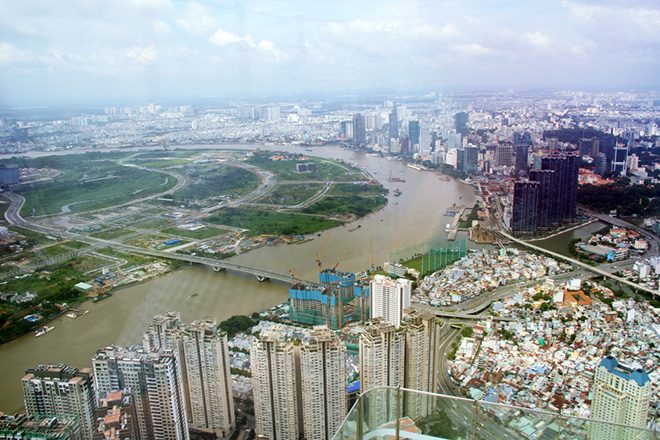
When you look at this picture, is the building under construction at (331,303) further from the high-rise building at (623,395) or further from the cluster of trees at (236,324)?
the high-rise building at (623,395)

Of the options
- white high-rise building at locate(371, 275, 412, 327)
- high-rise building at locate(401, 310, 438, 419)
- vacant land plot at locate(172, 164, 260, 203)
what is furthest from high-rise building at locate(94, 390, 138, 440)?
vacant land plot at locate(172, 164, 260, 203)

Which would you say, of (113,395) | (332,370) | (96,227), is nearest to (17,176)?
(96,227)

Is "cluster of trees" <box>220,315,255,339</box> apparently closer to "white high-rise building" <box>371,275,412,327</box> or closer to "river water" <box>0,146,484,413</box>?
"river water" <box>0,146,484,413</box>

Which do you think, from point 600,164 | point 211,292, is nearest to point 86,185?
point 211,292

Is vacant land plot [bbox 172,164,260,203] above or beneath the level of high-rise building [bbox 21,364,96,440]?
above

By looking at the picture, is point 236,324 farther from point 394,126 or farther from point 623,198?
point 394,126

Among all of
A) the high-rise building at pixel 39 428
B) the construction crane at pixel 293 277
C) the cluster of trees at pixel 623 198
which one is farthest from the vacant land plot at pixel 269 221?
the cluster of trees at pixel 623 198
